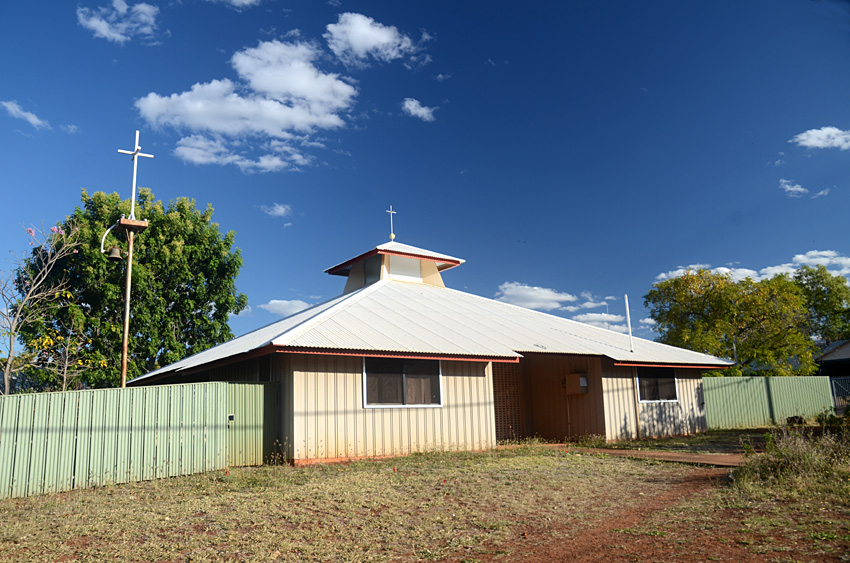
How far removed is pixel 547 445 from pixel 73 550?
12.1 metres

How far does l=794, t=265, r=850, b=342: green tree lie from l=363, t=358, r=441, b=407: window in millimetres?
43323

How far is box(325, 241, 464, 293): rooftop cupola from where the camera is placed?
20.8m

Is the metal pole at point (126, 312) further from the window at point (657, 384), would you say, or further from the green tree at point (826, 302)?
the green tree at point (826, 302)

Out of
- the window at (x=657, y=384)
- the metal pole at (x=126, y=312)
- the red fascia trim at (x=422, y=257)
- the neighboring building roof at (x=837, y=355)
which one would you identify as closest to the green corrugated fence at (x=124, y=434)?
the metal pole at (x=126, y=312)

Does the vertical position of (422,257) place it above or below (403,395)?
above

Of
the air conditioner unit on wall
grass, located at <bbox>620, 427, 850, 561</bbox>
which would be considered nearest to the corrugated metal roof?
the air conditioner unit on wall

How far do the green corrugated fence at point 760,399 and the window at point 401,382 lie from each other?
37.3 feet

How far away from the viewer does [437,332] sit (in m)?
15.5

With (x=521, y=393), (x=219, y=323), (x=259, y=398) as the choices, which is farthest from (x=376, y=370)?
(x=219, y=323)

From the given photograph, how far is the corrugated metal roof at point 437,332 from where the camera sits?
13.4 metres

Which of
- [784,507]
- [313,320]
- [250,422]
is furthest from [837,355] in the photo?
[250,422]

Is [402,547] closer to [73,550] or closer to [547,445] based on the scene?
[73,550]

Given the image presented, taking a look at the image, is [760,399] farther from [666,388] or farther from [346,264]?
[346,264]

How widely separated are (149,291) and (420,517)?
22.6 metres
